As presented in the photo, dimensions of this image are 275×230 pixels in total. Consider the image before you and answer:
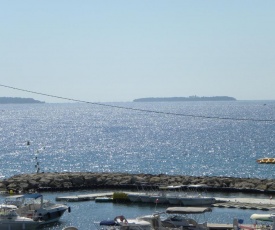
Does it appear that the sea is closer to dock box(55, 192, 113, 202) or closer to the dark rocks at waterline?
dock box(55, 192, 113, 202)

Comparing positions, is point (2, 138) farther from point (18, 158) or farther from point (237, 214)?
point (237, 214)

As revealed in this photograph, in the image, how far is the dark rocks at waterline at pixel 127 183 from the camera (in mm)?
68019

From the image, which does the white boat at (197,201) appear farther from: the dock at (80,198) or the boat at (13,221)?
the boat at (13,221)

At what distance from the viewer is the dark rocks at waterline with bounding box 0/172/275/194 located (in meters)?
68.0

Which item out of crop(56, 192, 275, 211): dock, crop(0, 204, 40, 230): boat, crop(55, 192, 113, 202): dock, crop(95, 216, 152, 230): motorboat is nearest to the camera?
crop(95, 216, 152, 230): motorboat

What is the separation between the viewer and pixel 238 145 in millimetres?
139125

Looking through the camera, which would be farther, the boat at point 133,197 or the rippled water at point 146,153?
the rippled water at point 146,153

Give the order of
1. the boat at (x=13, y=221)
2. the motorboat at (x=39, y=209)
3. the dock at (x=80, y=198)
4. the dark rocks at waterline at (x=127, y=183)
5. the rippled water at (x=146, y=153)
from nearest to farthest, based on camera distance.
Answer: the boat at (x=13, y=221)
the motorboat at (x=39, y=209)
the dock at (x=80, y=198)
the dark rocks at waterline at (x=127, y=183)
the rippled water at (x=146, y=153)

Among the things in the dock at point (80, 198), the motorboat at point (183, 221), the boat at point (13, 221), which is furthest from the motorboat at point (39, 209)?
the motorboat at point (183, 221)

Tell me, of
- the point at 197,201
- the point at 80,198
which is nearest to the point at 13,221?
the point at 80,198

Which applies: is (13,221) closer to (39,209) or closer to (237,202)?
(39,209)

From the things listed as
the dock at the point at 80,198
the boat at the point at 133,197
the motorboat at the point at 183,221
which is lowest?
the dock at the point at 80,198

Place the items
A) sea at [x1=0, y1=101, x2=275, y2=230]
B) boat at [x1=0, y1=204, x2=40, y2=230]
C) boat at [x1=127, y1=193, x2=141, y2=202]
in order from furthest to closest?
boat at [x1=127, y1=193, x2=141, y2=202]
sea at [x1=0, y1=101, x2=275, y2=230]
boat at [x1=0, y1=204, x2=40, y2=230]

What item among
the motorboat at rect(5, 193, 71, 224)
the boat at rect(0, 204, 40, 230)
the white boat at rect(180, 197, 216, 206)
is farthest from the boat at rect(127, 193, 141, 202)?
the boat at rect(0, 204, 40, 230)
